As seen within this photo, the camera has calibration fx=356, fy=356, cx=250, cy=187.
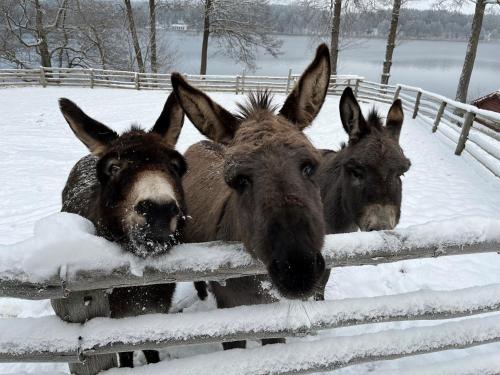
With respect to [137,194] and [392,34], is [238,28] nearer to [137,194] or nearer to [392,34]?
[392,34]

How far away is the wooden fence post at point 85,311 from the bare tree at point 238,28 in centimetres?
2546

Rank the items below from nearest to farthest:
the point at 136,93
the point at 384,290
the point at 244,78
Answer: the point at 384,290 → the point at 136,93 → the point at 244,78

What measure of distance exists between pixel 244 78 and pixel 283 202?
2350 centimetres

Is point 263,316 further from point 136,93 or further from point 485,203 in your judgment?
point 136,93

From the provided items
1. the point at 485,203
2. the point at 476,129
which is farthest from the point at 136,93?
the point at 485,203

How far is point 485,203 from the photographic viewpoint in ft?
26.1

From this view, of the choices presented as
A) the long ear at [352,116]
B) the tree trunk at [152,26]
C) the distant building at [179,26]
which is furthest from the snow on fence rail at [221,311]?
the distant building at [179,26]

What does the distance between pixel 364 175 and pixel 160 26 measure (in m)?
34.9

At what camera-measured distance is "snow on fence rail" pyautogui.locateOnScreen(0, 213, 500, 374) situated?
5.97ft

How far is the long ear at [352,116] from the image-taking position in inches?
146

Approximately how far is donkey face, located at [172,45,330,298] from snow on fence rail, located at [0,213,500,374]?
39 centimetres

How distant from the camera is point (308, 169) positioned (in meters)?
2.10

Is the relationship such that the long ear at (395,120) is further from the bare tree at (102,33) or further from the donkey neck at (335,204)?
the bare tree at (102,33)

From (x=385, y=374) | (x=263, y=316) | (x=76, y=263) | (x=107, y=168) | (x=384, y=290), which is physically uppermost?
(x=107, y=168)
